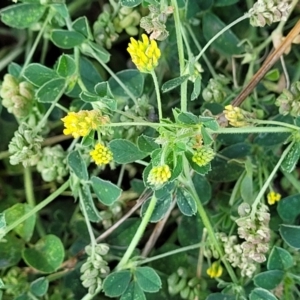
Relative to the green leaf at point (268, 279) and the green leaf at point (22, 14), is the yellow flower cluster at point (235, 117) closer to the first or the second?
the green leaf at point (268, 279)

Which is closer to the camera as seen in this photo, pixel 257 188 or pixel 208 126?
pixel 208 126

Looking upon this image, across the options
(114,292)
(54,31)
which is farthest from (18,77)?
(114,292)

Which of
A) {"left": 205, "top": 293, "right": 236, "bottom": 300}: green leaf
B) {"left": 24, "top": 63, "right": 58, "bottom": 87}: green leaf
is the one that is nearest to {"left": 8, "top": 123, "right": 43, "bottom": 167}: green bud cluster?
{"left": 24, "top": 63, "right": 58, "bottom": 87}: green leaf

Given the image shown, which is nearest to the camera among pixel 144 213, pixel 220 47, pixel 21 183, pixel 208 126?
pixel 208 126

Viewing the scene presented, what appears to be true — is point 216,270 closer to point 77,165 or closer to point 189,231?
point 189,231

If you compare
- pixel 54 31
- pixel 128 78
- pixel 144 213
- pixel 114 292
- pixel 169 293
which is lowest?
pixel 169 293

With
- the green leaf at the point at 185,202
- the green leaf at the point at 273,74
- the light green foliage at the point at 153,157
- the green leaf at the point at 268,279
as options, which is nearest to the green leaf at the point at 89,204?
the light green foliage at the point at 153,157

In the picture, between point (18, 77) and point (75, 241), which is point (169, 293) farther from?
point (18, 77)
